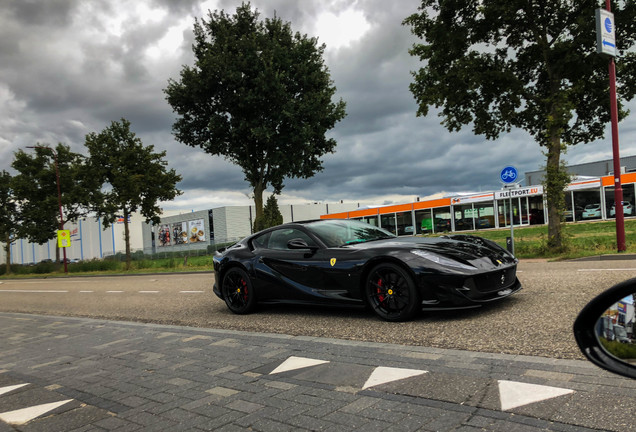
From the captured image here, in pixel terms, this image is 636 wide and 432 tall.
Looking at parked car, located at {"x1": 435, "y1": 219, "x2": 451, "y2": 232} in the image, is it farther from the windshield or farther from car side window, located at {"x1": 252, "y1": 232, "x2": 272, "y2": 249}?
car side window, located at {"x1": 252, "y1": 232, "x2": 272, "y2": 249}

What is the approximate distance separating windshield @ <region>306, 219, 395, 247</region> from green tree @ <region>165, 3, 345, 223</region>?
1850 cm

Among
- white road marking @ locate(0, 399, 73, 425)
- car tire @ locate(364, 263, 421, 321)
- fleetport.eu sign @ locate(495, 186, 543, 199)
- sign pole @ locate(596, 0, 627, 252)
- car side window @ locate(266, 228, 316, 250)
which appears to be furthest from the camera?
fleetport.eu sign @ locate(495, 186, 543, 199)

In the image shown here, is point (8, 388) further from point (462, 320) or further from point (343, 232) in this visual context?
point (462, 320)

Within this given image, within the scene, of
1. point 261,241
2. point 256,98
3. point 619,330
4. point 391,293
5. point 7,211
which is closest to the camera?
point 619,330

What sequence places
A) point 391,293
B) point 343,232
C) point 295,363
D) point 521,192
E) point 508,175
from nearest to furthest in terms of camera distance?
point 295,363, point 391,293, point 343,232, point 508,175, point 521,192

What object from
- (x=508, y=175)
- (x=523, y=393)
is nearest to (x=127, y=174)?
(x=508, y=175)

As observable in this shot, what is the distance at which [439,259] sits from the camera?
511 cm

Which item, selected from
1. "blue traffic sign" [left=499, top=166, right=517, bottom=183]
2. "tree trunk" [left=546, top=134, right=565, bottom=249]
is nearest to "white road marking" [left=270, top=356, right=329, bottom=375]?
"blue traffic sign" [left=499, top=166, right=517, bottom=183]

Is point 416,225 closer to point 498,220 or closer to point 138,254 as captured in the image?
point 498,220

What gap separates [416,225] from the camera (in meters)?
38.9

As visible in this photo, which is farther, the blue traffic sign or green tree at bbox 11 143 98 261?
green tree at bbox 11 143 98 261

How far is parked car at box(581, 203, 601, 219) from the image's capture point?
3080cm

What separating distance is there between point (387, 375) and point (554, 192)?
1334cm

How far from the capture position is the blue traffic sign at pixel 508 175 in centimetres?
1501
